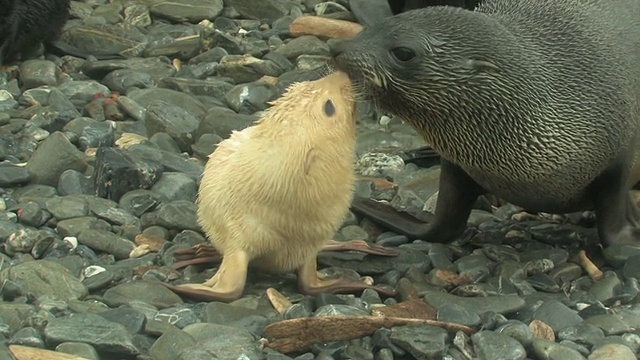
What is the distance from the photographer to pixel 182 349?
3.83 metres

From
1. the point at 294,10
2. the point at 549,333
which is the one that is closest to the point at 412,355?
the point at 549,333

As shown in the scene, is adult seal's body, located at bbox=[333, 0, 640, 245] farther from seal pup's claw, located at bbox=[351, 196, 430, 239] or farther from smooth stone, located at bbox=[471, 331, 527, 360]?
smooth stone, located at bbox=[471, 331, 527, 360]

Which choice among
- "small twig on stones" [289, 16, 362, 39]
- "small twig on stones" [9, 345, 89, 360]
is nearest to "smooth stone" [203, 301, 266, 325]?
"small twig on stones" [9, 345, 89, 360]

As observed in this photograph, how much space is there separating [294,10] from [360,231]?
13.2 feet

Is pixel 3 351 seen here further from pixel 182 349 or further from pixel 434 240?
pixel 434 240

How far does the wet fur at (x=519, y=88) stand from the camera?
454 centimetres

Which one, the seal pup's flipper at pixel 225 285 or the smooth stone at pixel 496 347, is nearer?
the smooth stone at pixel 496 347

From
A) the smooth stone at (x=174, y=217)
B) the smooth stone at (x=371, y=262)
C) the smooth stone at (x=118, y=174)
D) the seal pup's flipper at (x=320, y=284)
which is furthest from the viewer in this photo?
the smooth stone at (x=118, y=174)

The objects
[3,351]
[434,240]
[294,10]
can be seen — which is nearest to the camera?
[3,351]

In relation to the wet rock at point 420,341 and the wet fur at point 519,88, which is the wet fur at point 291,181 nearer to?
the wet fur at point 519,88

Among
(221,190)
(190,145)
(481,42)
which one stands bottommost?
(190,145)

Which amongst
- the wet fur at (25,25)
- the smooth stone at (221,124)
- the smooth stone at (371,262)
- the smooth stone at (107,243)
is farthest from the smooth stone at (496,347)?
the wet fur at (25,25)

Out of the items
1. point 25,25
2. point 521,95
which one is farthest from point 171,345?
point 25,25

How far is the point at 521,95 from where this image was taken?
15.2 feet
